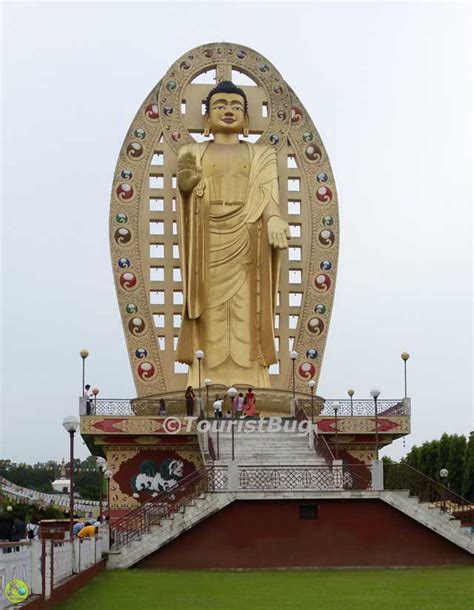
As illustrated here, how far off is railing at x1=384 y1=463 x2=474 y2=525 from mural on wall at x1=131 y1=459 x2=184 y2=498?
6168mm

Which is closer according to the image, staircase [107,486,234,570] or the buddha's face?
staircase [107,486,234,570]

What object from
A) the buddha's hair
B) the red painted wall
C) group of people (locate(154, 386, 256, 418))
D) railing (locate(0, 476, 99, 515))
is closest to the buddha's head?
the buddha's hair

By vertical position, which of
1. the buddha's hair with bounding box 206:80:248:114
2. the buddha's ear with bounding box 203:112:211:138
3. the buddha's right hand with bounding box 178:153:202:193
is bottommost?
the buddha's right hand with bounding box 178:153:202:193

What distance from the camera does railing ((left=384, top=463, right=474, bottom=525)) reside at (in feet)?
64.2

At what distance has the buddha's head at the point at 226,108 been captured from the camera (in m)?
30.1

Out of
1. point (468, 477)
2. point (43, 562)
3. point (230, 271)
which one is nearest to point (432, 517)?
point (43, 562)

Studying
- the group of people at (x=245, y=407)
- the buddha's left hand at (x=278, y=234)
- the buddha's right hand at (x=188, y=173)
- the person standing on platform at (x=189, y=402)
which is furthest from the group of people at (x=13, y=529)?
the buddha's right hand at (x=188, y=173)

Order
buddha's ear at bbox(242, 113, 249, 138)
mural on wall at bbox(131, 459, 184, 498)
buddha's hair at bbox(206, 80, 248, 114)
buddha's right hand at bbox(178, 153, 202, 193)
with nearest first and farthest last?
mural on wall at bbox(131, 459, 184, 498) < buddha's right hand at bbox(178, 153, 202, 193) < buddha's hair at bbox(206, 80, 248, 114) < buddha's ear at bbox(242, 113, 249, 138)

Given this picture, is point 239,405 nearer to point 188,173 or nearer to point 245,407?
point 245,407

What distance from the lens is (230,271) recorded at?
29328mm

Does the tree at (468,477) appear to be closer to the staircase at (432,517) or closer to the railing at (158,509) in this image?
the staircase at (432,517)

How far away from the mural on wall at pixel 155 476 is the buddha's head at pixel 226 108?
30.7ft

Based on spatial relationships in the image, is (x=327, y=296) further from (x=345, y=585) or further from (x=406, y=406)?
Result: (x=345, y=585)

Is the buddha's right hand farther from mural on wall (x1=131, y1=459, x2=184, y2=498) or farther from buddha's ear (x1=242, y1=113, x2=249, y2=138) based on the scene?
mural on wall (x1=131, y1=459, x2=184, y2=498)
